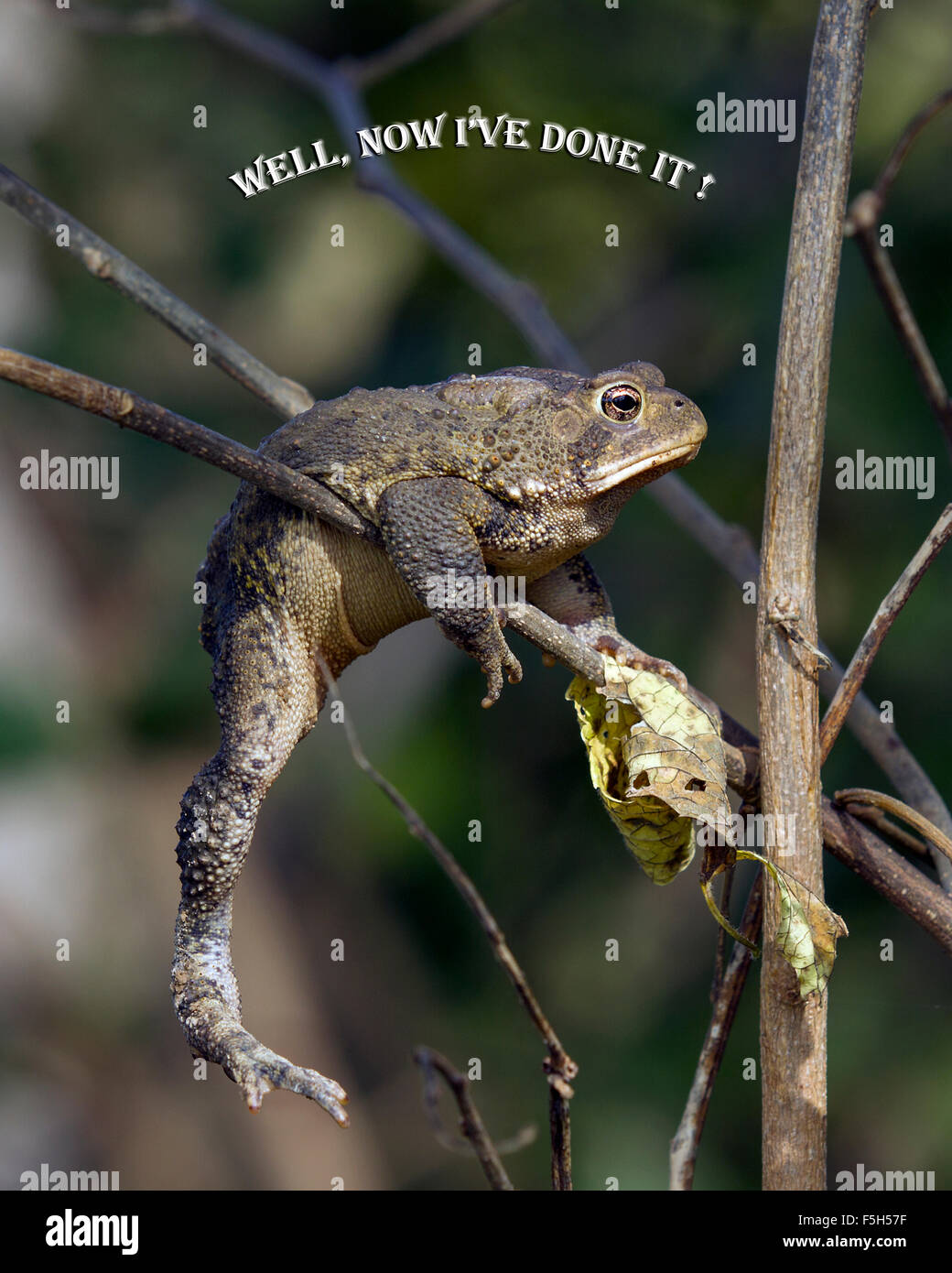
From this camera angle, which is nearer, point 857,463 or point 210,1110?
point 857,463

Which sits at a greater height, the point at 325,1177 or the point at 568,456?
the point at 568,456

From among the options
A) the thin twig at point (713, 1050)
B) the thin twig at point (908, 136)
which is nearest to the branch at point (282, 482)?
the thin twig at point (713, 1050)

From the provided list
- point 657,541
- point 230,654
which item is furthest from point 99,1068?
point 230,654

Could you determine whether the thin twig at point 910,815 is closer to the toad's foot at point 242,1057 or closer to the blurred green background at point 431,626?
the toad's foot at point 242,1057

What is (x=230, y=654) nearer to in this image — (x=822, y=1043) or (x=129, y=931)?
(x=822, y=1043)

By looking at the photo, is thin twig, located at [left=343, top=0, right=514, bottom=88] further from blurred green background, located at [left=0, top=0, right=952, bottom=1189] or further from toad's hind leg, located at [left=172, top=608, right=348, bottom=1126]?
toad's hind leg, located at [left=172, top=608, right=348, bottom=1126]

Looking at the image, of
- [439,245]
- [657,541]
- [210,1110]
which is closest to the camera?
[439,245]

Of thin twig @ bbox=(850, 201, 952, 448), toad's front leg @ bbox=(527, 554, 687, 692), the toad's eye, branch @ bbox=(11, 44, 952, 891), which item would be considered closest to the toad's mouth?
the toad's eye
